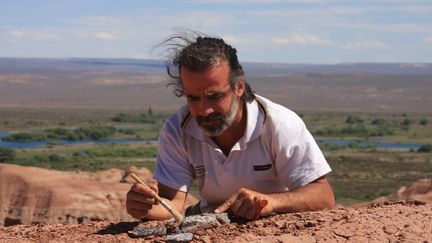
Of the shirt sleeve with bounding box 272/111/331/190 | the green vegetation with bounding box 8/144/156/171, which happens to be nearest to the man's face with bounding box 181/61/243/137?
the shirt sleeve with bounding box 272/111/331/190

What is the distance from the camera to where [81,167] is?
41531 mm

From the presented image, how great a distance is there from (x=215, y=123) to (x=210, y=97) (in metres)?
0.15

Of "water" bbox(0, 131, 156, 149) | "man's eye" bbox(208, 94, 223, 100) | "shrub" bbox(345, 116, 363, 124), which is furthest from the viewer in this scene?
"shrub" bbox(345, 116, 363, 124)

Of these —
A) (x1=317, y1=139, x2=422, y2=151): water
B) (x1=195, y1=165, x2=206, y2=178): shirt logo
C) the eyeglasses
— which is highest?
the eyeglasses

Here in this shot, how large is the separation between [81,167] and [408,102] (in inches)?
2962

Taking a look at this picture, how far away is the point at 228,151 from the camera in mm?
5031

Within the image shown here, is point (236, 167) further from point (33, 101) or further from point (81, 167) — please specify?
point (33, 101)

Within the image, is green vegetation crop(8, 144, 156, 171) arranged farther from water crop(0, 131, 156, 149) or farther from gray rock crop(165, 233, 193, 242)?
gray rock crop(165, 233, 193, 242)

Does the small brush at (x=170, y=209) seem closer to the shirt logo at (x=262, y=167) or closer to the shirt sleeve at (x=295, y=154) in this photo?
the shirt logo at (x=262, y=167)

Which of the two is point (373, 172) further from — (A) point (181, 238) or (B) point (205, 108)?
(A) point (181, 238)

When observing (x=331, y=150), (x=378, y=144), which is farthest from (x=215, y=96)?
(x=378, y=144)

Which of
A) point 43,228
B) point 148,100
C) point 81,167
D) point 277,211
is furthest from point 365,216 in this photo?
point 148,100

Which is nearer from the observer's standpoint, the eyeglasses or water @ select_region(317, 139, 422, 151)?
the eyeglasses

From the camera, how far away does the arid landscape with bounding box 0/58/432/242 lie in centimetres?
457
